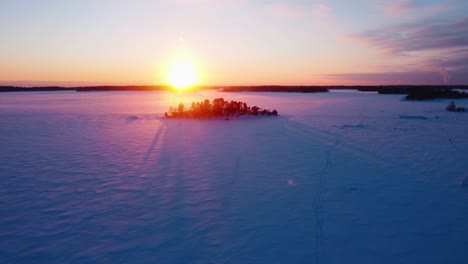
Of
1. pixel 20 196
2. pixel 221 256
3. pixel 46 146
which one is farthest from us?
pixel 46 146

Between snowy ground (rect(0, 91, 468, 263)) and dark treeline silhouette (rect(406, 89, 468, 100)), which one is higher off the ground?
dark treeline silhouette (rect(406, 89, 468, 100))

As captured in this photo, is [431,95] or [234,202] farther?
[431,95]

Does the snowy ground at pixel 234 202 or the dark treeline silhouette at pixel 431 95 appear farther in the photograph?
the dark treeline silhouette at pixel 431 95

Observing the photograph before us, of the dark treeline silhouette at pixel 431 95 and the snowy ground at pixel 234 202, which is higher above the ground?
the dark treeline silhouette at pixel 431 95

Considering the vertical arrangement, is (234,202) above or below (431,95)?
below

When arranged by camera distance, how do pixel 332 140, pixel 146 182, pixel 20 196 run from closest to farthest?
Answer: pixel 20 196 → pixel 146 182 → pixel 332 140

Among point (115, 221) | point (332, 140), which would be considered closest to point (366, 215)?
point (115, 221)

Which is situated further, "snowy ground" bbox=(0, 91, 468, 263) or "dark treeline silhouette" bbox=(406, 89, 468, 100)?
"dark treeline silhouette" bbox=(406, 89, 468, 100)

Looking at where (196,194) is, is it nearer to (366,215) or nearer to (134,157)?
(366,215)
